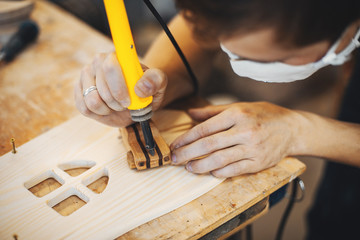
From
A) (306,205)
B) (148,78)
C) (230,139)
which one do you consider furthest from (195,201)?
(306,205)

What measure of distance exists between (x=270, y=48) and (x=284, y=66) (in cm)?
12

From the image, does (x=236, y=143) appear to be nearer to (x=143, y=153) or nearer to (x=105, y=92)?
(x=143, y=153)

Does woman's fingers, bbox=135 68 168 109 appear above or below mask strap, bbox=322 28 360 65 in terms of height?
below

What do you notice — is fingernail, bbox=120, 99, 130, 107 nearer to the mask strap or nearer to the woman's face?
the woman's face

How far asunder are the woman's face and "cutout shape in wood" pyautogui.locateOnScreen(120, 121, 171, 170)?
278 mm

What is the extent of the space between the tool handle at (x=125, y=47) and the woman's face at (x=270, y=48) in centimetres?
18

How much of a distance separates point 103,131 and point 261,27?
54 centimetres

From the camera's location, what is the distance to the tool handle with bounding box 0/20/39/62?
1.19 meters

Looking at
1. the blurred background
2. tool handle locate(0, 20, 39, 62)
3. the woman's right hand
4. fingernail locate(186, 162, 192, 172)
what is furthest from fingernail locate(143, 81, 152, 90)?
the blurred background

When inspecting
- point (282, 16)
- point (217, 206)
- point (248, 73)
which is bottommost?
point (217, 206)

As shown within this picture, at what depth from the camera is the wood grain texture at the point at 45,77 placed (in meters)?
0.94

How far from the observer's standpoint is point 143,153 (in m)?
0.74

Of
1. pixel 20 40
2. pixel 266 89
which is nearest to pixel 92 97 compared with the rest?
pixel 20 40

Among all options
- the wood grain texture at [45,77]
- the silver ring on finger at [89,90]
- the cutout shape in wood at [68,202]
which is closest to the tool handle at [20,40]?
the wood grain texture at [45,77]
